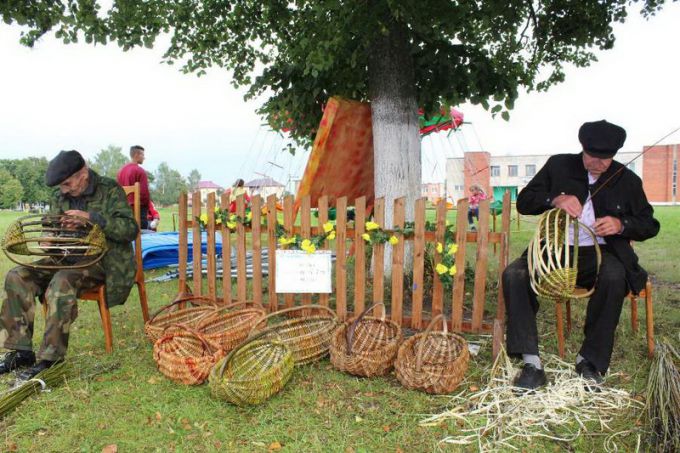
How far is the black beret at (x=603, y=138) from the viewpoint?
10.3 feet

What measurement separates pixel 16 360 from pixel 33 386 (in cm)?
62

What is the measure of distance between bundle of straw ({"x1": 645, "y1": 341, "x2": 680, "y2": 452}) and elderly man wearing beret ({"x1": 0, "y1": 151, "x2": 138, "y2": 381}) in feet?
11.4

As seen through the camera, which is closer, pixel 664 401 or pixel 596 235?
pixel 664 401

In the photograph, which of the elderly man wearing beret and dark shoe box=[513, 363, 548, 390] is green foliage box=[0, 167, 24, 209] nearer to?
the elderly man wearing beret

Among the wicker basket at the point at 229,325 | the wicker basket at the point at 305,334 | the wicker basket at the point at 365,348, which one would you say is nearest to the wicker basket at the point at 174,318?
the wicker basket at the point at 229,325

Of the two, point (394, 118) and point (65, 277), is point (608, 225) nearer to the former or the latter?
point (394, 118)

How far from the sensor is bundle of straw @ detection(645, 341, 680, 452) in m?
2.20

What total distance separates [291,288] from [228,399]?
146cm

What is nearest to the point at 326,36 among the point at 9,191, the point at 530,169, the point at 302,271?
the point at 302,271

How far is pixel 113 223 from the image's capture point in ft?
11.8

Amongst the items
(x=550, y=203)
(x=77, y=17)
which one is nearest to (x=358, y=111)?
(x=550, y=203)

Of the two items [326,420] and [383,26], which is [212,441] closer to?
[326,420]

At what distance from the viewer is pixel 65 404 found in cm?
286

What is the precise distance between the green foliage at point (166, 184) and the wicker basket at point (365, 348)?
342 feet
